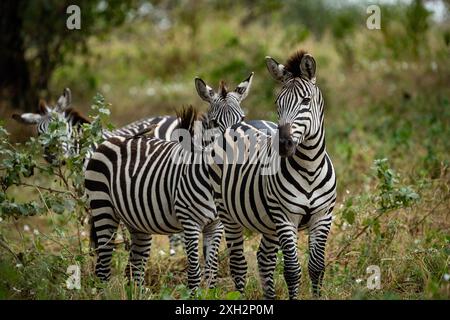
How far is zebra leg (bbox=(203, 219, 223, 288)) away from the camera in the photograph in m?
6.39

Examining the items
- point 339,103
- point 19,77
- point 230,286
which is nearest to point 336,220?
point 230,286

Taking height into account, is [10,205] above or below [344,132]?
below

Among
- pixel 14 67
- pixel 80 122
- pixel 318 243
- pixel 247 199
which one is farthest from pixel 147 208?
pixel 14 67

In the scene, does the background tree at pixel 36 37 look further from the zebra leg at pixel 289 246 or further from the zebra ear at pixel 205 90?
the zebra leg at pixel 289 246

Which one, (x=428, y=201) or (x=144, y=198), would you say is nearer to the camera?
(x=144, y=198)

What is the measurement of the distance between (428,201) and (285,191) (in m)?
2.76

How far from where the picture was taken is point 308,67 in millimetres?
5809

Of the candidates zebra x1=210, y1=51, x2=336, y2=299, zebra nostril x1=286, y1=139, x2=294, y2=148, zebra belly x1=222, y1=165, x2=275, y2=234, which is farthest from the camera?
zebra belly x1=222, y1=165, x2=275, y2=234

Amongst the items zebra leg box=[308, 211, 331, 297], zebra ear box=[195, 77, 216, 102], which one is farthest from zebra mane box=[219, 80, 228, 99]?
zebra leg box=[308, 211, 331, 297]

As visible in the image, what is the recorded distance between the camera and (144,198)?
6738mm

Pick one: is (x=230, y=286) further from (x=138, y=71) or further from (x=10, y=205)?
(x=138, y=71)

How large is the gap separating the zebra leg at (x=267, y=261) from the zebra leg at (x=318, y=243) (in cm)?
50

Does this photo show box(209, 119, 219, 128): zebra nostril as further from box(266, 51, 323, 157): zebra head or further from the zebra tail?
the zebra tail

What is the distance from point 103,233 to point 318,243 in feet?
6.74
